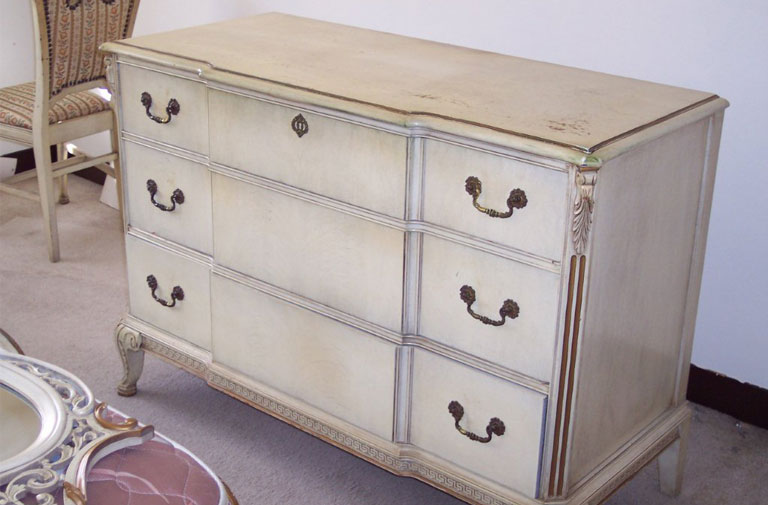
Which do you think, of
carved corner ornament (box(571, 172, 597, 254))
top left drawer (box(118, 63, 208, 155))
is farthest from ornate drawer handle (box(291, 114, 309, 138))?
carved corner ornament (box(571, 172, 597, 254))

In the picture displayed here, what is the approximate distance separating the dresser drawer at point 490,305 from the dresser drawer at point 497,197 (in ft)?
0.17

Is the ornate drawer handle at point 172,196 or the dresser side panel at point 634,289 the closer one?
the dresser side panel at point 634,289

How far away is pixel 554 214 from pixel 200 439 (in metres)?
1.31

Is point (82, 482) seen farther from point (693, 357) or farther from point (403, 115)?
point (693, 357)

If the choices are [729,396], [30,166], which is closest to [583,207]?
[729,396]

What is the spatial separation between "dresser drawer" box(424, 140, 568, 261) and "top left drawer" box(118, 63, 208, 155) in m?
0.66

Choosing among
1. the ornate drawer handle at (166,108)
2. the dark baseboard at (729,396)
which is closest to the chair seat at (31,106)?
the ornate drawer handle at (166,108)

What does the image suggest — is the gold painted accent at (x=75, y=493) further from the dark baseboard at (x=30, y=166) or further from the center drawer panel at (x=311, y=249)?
the dark baseboard at (x=30, y=166)

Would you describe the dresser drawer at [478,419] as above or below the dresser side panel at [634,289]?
below

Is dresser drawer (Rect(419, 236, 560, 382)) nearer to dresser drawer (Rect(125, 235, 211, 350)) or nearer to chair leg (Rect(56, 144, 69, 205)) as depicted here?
dresser drawer (Rect(125, 235, 211, 350))

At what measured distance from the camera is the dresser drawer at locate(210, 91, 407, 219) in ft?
6.72

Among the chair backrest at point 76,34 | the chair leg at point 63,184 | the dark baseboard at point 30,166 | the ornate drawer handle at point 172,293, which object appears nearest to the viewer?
the ornate drawer handle at point 172,293

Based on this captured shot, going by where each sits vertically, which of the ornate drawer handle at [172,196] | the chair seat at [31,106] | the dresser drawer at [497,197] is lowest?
the chair seat at [31,106]

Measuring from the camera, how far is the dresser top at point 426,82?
1.91 meters
